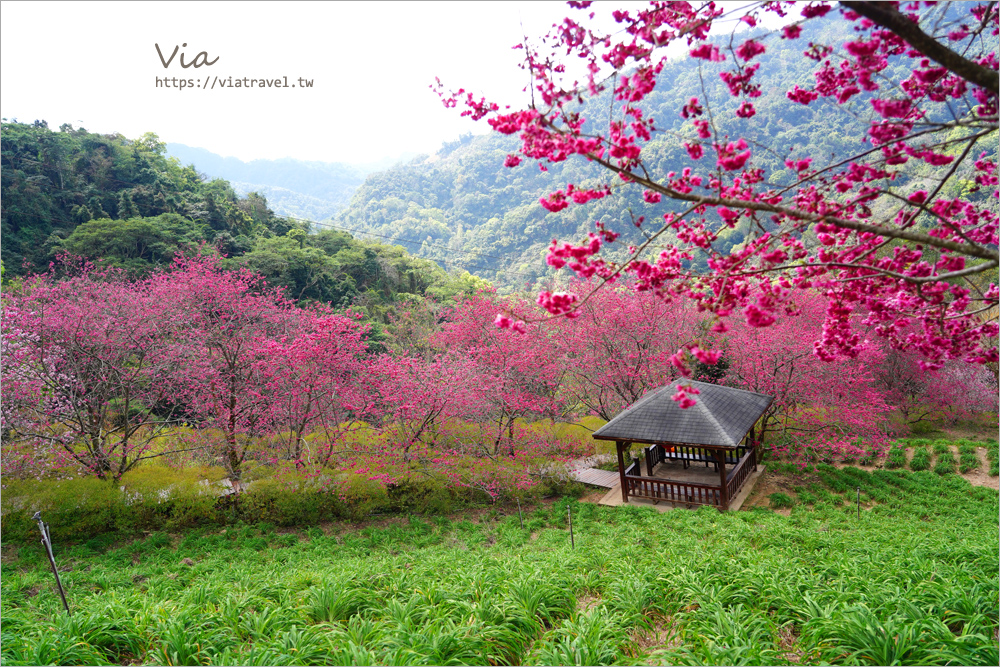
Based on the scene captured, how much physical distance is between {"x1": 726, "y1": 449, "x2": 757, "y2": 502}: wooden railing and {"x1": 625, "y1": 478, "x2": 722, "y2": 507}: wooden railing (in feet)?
0.69

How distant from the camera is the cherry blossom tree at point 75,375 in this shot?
7672mm

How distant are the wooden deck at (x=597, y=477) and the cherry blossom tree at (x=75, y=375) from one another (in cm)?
784

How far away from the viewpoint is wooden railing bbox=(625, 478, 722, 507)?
8749mm

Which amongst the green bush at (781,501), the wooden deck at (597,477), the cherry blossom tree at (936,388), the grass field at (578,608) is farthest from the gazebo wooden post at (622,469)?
the cherry blossom tree at (936,388)

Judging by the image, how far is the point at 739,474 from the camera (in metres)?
9.36

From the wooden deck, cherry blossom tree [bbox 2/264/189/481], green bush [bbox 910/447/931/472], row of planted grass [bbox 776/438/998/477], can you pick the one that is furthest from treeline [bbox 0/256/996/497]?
green bush [bbox 910/447/931/472]

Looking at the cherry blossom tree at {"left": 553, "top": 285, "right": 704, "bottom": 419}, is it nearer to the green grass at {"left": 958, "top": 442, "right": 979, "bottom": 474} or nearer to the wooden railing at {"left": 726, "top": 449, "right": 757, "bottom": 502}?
the wooden railing at {"left": 726, "top": 449, "right": 757, "bottom": 502}

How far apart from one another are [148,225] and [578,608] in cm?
2083

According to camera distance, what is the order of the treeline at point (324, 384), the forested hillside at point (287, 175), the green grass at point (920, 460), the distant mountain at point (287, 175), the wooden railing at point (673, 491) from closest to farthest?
the treeline at point (324, 384), the wooden railing at point (673, 491), the green grass at point (920, 460), the distant mountain at point (287, 175), the forested hillside at point (287, 175)

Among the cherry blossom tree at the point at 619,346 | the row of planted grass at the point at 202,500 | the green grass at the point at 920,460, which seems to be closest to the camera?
the row of planted grass at the point at 202,500

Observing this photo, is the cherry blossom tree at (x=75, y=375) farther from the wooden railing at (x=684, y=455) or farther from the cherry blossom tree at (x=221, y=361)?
the wooden railing at (x=684, y=455)

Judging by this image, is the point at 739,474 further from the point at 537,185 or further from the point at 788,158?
the point at 537,185

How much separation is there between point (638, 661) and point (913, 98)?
12.9ft

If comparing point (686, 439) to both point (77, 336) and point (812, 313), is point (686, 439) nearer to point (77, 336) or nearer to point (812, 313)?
Answer: point (812, 313)
